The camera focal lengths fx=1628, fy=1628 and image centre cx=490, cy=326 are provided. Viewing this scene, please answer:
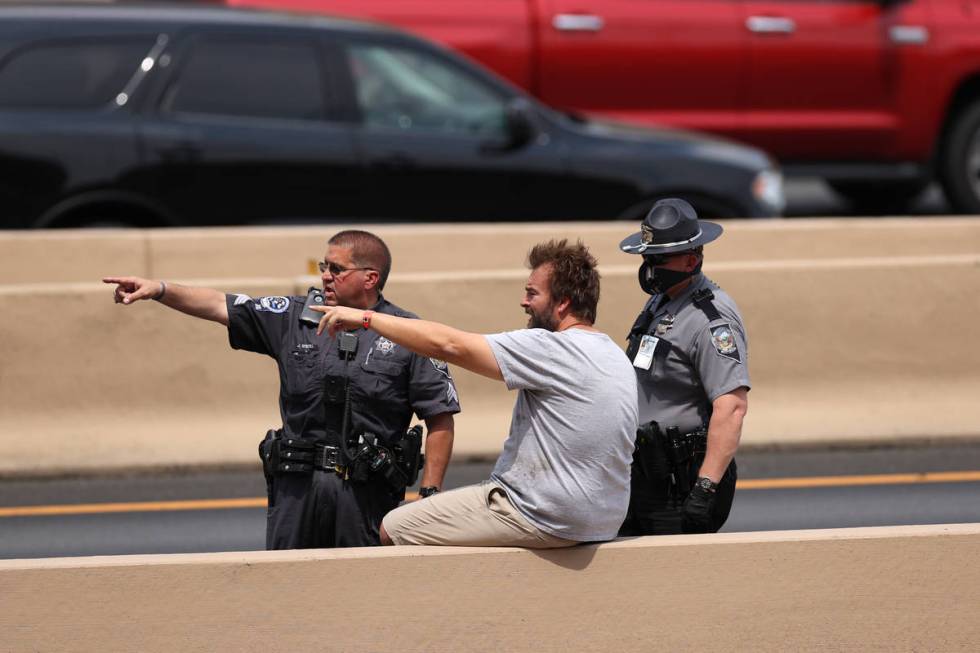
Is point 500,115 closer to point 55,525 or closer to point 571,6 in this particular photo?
point 571,6

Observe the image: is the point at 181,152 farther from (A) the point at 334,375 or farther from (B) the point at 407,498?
(A) the point at 334,375

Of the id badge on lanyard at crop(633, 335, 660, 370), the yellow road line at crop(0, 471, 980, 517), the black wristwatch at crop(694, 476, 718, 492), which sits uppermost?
the id badge on lanyard at crop(633, 335, 660, 370)

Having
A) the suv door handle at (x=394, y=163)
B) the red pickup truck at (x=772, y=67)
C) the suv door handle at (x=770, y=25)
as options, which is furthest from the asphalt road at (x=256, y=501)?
the suv door handle at (x=770, y=25)

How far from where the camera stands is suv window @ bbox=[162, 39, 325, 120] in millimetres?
10719

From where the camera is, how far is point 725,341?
5.72 meters

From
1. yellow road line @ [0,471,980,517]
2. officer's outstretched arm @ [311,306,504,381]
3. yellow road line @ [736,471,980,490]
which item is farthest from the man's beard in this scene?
yellow road line @ [736,471,980,490]

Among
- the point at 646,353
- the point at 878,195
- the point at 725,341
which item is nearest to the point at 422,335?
the point at 646,353

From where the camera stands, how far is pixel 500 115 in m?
11.0

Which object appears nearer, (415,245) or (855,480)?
(855,480)

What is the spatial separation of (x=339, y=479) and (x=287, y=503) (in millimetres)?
205

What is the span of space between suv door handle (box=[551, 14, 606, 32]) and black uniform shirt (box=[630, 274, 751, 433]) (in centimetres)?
776

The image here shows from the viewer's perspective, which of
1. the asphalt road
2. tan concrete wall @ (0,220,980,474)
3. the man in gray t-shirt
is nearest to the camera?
the man in gray t-shirt

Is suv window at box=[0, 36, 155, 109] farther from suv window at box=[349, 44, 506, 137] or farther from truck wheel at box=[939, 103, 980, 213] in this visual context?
truck wheel at box=[939, 103, 980, 213]

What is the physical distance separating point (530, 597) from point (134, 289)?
6.03ft
